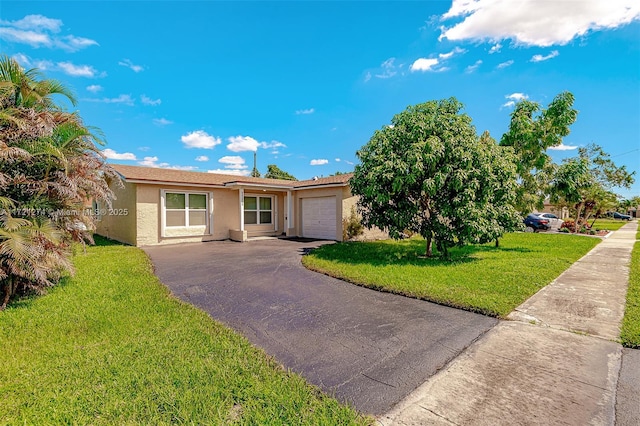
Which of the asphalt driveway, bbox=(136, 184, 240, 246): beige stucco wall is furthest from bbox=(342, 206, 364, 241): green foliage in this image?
the asphalt driveway

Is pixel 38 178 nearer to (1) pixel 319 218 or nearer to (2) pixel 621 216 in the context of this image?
(1) pixel 319 218

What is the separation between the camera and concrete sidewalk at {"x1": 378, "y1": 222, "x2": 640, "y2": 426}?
237 centimetres

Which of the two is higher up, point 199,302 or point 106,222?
point 106,222

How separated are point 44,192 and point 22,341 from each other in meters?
2.84

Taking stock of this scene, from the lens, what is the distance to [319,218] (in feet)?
50.3

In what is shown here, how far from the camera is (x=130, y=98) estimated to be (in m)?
16.9

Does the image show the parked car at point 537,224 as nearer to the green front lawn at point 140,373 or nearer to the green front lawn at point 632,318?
the green front lawn at point 632,318

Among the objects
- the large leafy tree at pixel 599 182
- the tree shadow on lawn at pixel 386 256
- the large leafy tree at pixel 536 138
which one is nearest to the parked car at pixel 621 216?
the large leafy tree at pixel 599 182

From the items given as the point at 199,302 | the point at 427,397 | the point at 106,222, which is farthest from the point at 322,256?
the point at 106,222

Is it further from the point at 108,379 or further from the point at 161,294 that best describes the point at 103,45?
the point at 108,379

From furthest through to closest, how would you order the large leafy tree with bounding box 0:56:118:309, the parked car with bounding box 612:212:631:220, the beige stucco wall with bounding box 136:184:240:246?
the parked car with bounding box 612:212:631:220 < the beige stucco wall with bounding box 136:184:240:246 < the large leafy tree with bounding box 0:56:118:309

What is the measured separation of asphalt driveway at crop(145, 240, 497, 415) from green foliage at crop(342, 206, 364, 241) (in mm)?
6425

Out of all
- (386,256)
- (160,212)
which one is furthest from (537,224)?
(160,212)

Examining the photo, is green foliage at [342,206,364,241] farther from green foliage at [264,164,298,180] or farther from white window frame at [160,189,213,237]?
green foliage at [264,164,298,180]
